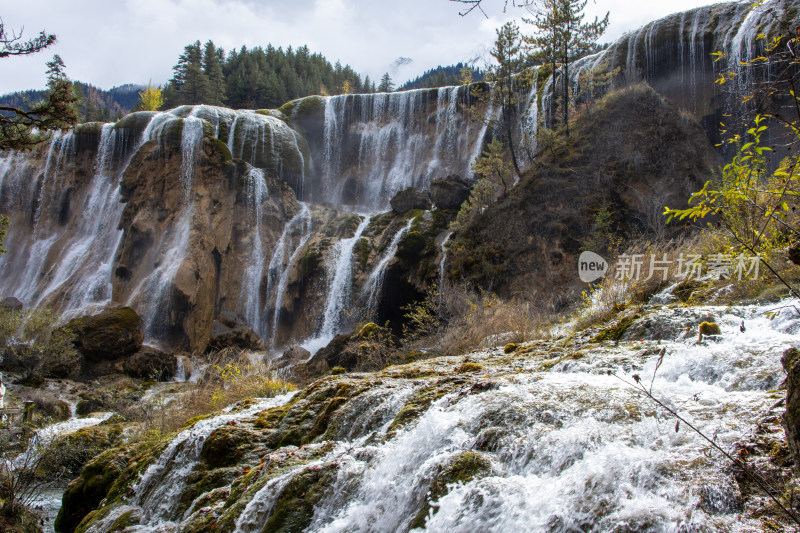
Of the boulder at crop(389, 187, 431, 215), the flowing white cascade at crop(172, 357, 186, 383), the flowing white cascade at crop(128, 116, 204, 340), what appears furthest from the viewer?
the boulder at crop(389, 187, 431, 215)

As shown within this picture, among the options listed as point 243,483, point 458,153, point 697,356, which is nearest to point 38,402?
point 243,483

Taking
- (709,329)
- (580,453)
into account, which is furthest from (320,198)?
(580,453)

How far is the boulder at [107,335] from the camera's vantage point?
16453mm

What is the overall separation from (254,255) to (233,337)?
481 cm

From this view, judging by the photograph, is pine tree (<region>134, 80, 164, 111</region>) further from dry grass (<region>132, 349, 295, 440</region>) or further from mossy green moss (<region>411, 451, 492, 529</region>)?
mossy green moss (<region>411, 451, 492, 529</region>)

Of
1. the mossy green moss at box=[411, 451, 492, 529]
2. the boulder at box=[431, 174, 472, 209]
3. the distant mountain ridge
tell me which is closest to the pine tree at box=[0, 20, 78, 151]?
the distant mountain ridge

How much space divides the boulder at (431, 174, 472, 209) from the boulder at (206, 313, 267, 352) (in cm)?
959

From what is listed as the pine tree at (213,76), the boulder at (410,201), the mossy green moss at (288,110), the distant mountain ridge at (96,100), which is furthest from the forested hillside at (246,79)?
the boulder at (410,201)

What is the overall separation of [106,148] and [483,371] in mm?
28570

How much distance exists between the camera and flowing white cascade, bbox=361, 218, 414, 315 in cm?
1839

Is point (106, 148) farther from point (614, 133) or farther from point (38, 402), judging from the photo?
point (614, 133)

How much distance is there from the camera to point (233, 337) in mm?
19688

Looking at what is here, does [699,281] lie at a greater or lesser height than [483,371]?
greater

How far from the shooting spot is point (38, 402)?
12.3 meters
